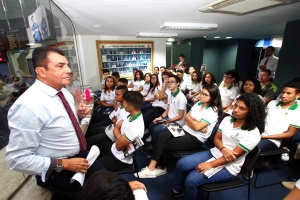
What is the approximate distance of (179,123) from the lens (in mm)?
2480

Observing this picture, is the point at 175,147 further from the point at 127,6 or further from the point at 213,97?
the point at 127,6

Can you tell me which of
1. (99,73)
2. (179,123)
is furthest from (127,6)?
(99,73)

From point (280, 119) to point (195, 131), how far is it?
1126mm

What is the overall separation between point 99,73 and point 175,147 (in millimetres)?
4744

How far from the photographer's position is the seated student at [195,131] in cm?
189

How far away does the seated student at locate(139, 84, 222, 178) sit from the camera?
1889 mm

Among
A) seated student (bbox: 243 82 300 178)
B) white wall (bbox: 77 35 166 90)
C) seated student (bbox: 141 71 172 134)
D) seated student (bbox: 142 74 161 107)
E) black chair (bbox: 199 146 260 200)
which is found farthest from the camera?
white wall (bbox: 77 35 166 90)

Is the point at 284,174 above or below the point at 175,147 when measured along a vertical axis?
below

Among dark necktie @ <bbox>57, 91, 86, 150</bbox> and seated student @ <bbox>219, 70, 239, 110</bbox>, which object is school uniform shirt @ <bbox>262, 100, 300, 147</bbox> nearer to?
seated student @ <bbox>219, 70, 239, 110</bbox>

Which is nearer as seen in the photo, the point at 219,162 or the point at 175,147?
the point at 219,162

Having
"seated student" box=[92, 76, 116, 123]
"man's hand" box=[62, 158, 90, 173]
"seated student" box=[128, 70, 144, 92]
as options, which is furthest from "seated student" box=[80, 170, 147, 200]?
"seated student" box=[128, 70, 144, 92]

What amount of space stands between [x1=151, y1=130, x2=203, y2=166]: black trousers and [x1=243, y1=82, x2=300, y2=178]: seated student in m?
0.83

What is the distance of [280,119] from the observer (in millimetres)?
1923

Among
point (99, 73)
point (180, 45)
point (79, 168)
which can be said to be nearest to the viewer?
point (79, 168)
